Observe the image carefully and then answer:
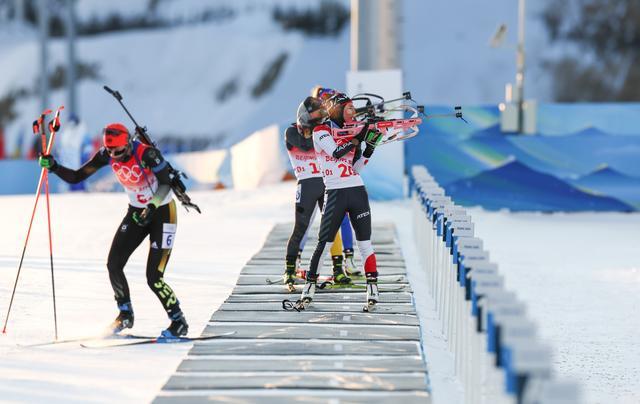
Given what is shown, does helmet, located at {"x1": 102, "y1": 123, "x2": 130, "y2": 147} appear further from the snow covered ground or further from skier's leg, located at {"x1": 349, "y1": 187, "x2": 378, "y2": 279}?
skier's leg, located at {"x1": 349, "y1": 187, "x2": 378, "y2": 279}

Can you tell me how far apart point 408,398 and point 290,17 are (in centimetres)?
5074

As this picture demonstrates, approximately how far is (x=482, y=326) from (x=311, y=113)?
4101mm

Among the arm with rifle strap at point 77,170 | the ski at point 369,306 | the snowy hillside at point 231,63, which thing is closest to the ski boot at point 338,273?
the ski at point 369,306

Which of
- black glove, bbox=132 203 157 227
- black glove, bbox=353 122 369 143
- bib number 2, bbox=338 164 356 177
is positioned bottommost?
black glove, bbox=132 203 157 227

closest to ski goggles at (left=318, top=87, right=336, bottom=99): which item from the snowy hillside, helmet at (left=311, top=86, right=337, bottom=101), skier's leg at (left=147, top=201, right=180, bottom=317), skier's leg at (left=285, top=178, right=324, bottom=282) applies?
helmet at (left=311, top=86, right=337, bottom=101)

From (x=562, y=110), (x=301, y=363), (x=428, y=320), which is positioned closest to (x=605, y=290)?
(x=428, y=320)

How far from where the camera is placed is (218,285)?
12344mm

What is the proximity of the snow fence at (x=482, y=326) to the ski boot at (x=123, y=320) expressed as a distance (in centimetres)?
254

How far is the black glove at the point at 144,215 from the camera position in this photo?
29.4 feet

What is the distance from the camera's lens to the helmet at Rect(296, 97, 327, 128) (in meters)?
10.7

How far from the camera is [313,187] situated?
1126 cm

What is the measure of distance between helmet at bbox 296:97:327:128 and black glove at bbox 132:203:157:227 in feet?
7.12

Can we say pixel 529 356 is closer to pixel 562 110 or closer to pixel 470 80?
pixel 562 110

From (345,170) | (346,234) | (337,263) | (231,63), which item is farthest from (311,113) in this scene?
(231,63)
